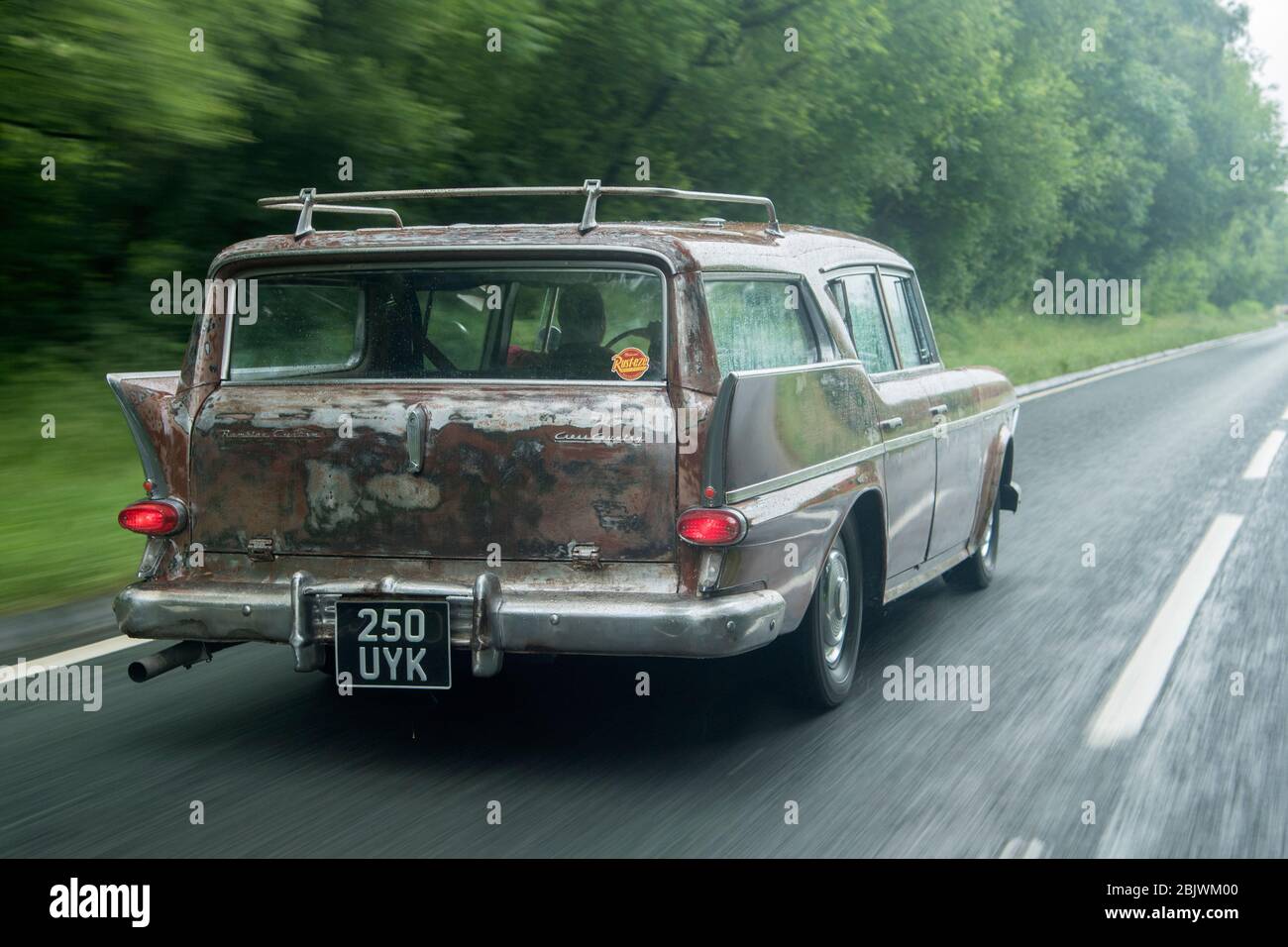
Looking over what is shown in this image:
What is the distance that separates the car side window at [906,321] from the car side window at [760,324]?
1150 mm

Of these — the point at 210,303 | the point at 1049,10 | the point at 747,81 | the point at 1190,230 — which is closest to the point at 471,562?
the point at 210,303

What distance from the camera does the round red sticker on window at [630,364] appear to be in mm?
4844

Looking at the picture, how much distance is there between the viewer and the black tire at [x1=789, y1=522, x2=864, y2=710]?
5.29 m

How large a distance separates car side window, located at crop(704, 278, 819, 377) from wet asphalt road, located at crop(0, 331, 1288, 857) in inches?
43.0

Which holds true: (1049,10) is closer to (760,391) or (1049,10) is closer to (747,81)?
(747,81)

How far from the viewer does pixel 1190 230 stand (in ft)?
181

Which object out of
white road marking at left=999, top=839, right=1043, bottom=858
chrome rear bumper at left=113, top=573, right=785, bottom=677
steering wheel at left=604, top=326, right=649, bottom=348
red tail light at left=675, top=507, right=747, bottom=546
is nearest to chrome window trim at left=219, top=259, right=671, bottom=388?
steering wheel at left=604, top=326, right=649, bottom=348

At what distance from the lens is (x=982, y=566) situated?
782 centimetres

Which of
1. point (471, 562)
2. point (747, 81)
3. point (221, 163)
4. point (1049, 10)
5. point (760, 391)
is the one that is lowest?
point (471, 562)

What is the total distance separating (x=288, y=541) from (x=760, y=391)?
5.26 ft

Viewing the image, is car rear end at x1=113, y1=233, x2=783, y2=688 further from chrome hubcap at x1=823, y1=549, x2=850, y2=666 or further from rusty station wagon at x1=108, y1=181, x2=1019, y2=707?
chrome hubcap at x1=823, y1=549, x2=850, y2=666
